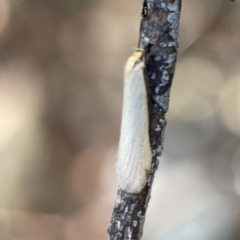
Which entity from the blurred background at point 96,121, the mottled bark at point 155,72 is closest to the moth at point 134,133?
the mottled bark at point 155,72

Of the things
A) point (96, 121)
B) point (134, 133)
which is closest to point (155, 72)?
point (134, 133)

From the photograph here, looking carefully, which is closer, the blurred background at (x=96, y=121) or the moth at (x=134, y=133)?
the moth at (x=134, y=133)

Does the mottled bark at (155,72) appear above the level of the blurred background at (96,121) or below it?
below

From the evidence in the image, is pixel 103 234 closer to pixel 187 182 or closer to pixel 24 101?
pixel 187 182

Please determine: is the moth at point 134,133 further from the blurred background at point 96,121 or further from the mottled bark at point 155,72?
the blurred background at point 96,121

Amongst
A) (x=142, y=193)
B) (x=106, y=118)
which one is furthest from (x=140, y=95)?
(x=106, y=118)

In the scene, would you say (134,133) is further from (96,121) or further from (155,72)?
(96,121)

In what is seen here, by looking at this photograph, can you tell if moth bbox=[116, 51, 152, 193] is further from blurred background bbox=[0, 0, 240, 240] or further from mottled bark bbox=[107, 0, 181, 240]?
blurred background bbox=[0, 0, 240, 240]
